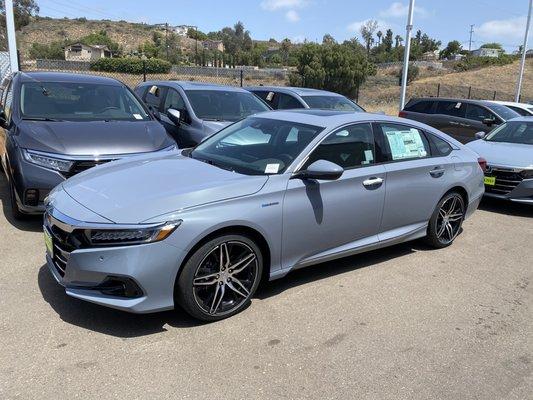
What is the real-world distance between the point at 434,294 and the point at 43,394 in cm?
325

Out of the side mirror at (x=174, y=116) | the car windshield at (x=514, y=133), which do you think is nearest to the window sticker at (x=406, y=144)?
the side mirror at (x=174, y=116)

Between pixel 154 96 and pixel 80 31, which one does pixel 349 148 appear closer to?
pixel 154 96

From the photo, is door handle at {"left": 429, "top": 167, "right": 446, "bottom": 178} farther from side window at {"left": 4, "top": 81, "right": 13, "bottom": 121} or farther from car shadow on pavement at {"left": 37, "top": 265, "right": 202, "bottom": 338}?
side window at {"left": 4, "top": 81, "right": 13, "bottom": 121}

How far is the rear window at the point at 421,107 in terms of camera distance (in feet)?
48.4

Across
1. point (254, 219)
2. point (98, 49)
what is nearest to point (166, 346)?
point (254, 219)

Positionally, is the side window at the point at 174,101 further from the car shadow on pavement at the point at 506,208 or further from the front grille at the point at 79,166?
the car shadow on pavement at the point at 506,208

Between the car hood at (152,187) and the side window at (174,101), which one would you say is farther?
the side window at (174,101)

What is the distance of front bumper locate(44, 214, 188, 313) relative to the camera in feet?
11.0

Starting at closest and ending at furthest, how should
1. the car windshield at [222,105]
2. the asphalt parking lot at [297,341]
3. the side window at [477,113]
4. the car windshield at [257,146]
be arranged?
the asphalt parking lot at [297,341], the car windshield at [257,146], the car windshield at [222,105], the side window at [477,113]

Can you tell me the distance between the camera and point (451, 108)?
14.1 m

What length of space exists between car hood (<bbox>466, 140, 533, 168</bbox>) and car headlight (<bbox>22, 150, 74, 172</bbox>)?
6099 mm

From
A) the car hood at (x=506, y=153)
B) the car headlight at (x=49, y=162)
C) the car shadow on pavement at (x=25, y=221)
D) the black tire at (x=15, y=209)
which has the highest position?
the car headlight at (x=49, y=162)

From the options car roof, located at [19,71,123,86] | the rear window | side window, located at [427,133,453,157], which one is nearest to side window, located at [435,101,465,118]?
the rear window

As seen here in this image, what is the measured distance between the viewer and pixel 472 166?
238 inches
